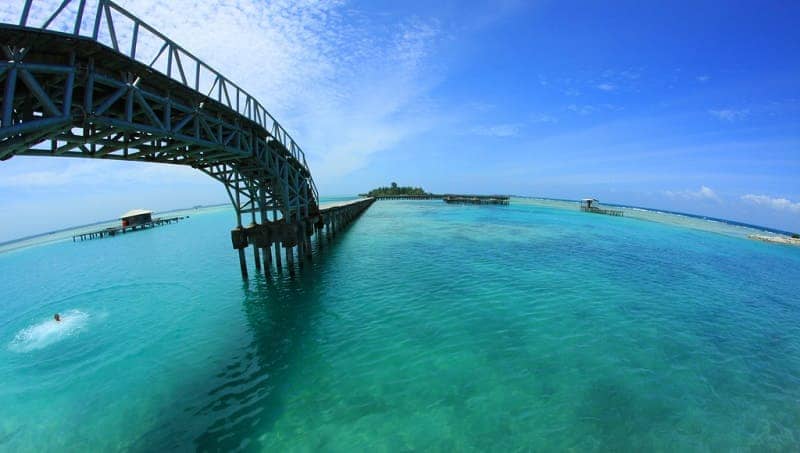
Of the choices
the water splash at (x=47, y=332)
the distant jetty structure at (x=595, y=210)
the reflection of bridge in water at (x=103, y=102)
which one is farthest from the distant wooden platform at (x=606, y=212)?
the water splash at (x=47, y=332)

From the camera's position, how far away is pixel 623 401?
7664mm

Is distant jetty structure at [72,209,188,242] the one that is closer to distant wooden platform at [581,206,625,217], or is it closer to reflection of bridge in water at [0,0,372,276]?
reflection of bridge in water at [0,0,372,276]

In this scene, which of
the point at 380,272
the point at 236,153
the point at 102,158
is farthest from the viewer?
the point at 380,272

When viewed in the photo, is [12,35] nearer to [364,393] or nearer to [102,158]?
[102,158]

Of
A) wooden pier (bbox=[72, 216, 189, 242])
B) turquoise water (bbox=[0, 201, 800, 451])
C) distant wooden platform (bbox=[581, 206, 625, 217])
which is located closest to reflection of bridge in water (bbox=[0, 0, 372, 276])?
turquoise water (bbox=[0, 201, 800, 451])

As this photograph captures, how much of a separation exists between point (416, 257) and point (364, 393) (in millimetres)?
16534

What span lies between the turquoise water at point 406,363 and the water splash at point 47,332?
0.36 feet

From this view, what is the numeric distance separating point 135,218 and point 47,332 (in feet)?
204

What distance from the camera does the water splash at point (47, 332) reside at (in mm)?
11984

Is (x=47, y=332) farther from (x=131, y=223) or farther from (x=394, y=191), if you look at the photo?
(x=394, y=191)

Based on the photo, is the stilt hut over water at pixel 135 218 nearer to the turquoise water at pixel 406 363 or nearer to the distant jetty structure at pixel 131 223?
the distant jetty structure at pixel 131 223

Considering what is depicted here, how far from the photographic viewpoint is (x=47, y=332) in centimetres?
1323

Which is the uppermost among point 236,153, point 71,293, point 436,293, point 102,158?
point 236,153

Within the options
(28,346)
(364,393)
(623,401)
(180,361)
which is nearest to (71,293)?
(28,346)
